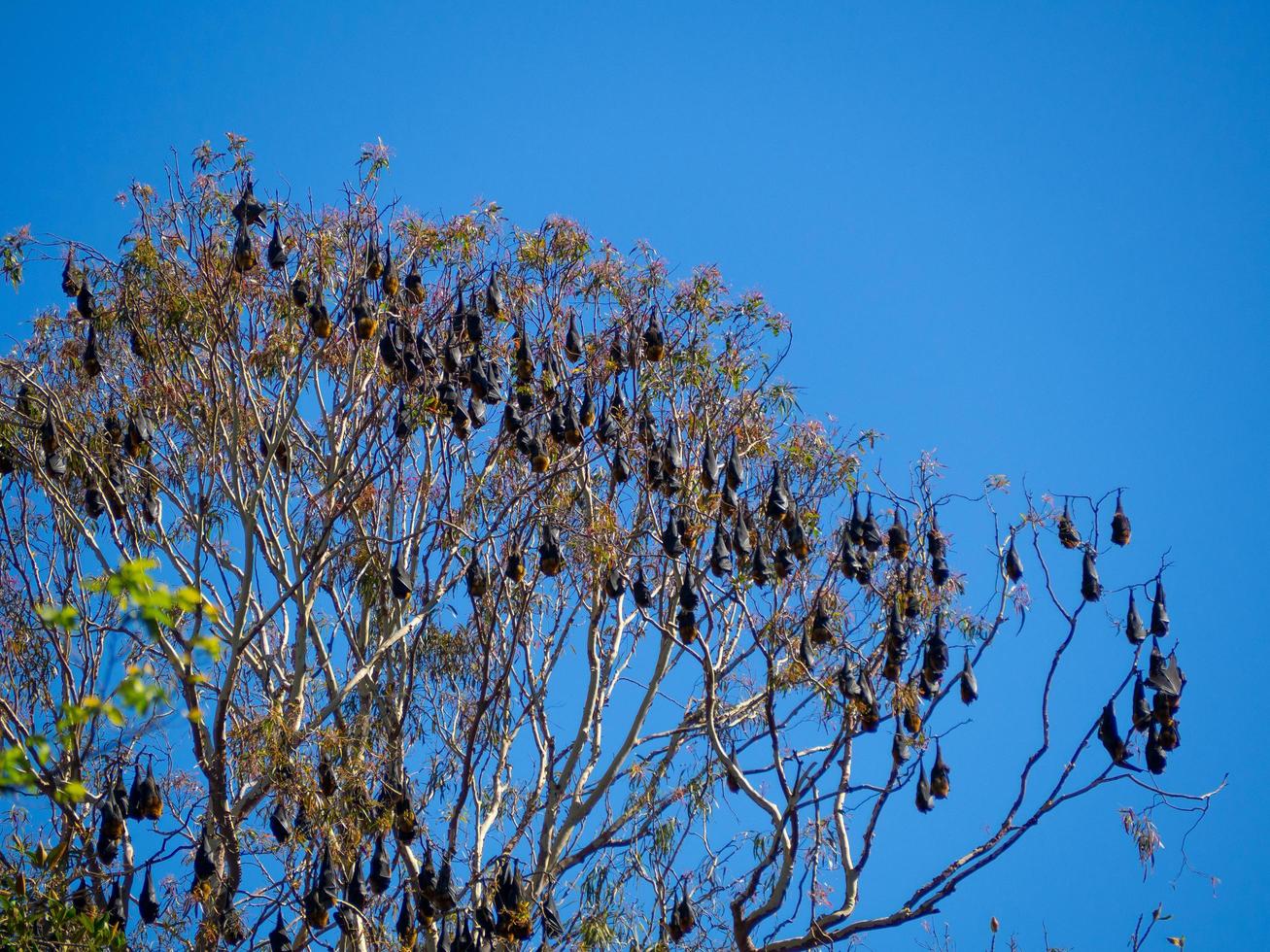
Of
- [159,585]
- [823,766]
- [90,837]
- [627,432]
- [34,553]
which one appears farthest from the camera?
[34,553]

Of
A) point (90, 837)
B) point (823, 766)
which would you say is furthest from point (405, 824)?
point (823, 766)

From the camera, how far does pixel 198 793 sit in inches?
405

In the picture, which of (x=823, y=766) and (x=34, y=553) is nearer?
(x=823, y=766)

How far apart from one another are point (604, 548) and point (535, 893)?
224 cm

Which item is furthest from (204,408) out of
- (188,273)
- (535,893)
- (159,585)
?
(159,585)

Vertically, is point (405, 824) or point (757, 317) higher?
point (757, 317)

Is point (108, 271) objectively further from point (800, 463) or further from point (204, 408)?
point (800, 463)

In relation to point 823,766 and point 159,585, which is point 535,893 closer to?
point 823,766

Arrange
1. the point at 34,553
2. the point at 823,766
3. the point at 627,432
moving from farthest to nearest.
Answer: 1. the point at 34,553
2. the point at 627,432
3. the point at 823,766

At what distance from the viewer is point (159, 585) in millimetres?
3607

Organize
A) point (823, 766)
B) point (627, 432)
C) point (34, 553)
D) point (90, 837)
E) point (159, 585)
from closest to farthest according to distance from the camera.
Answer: point (159, 585) < point (823, 766) < point (90, 837) < point (627, 432) < point (34, 553)

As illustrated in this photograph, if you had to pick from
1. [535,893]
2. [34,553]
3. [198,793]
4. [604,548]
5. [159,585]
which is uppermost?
[34,553]

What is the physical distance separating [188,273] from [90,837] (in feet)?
12.9

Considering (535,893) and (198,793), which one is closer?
(535,893)
